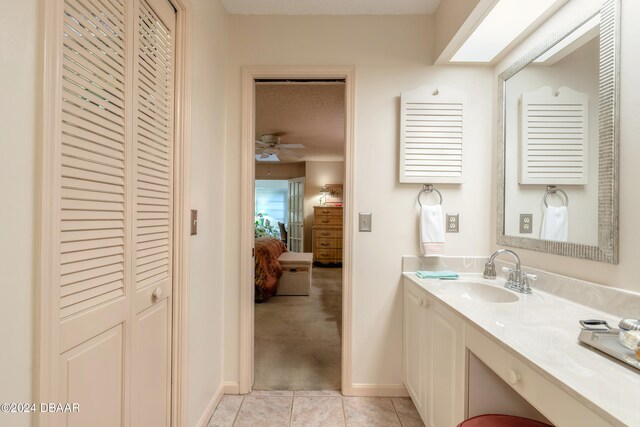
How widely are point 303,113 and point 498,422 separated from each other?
371cm

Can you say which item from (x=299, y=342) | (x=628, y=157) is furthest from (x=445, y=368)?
(x=299, y=342)

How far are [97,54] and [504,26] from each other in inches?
74.5

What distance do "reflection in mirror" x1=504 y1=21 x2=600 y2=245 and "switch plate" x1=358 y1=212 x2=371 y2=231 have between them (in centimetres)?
85

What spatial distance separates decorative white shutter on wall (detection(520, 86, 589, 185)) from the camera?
4.43ft

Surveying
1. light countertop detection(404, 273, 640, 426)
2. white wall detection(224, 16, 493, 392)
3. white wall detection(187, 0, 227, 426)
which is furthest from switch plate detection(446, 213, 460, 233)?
white wall detection(187, 0, 227, 426)

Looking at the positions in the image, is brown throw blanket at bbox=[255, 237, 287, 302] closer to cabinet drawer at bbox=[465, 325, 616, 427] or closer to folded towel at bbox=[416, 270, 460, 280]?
folded towel at bbox=[416, 270, 460, 280]

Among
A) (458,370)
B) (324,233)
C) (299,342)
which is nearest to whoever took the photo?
(458,370)

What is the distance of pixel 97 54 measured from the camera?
90cm

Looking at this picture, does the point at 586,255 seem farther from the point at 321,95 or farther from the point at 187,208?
the point at 321,95

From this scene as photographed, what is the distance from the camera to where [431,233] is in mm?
1949

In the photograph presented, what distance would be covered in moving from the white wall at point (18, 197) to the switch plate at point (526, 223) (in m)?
2.06

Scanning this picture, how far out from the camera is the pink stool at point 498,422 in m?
1.06

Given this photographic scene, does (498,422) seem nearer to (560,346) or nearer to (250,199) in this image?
(560,346)

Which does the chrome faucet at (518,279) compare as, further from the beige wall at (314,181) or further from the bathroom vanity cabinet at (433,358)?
the beige wall at (314,181)
